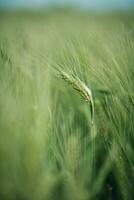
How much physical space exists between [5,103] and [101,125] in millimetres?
227

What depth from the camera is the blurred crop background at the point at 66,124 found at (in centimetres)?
50

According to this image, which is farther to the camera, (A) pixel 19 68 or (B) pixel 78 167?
(A) pixel 19 68

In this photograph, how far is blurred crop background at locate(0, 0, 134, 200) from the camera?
0.50m

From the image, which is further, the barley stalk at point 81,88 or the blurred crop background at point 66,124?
the barley stalk at point 81,88

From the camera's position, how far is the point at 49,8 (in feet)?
19.9

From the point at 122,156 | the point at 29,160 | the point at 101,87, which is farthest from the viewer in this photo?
the point at 101,87

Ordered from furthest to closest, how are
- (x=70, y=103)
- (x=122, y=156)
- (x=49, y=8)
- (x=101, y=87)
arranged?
1. (x=49, y=8)
2. (x=70, y=103)
3. (x=101, y=87)
4. (x=122, y=156)

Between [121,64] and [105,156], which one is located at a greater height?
[121,64]

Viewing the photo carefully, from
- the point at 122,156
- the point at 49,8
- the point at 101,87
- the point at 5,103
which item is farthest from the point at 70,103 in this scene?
the point at 49,8

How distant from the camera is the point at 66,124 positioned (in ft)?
2.25

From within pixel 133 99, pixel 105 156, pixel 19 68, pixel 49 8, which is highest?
pixel 49 8

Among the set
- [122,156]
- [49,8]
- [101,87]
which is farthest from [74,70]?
[49,8]

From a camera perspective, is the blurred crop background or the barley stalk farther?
the barley stalk

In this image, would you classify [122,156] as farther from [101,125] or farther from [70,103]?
[70,103]
